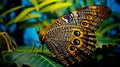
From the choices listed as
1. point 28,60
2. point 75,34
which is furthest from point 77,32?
A: point 28,60

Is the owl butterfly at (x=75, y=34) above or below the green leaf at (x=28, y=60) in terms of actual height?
above

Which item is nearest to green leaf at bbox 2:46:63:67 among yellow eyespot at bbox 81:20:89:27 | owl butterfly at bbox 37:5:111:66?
owl butterfly at bbox 37:5:111:66

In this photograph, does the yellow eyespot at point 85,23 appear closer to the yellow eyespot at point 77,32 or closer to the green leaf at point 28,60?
the yellow eyespot at point 77,32

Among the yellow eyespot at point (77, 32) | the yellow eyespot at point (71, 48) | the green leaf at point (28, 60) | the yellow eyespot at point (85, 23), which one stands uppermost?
the yellow eyespot at point (85, 23)

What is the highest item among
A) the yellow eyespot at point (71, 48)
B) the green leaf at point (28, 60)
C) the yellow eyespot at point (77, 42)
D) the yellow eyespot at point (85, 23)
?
the yellow eyespot at point (85, 23)

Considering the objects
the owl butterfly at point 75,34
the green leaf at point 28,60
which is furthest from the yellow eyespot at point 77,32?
the green leaf at point 28,60

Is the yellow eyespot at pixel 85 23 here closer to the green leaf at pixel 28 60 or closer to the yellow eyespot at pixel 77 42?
the yellow eyespot at pixel 77 42

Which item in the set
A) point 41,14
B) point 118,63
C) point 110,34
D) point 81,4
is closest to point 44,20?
point 41,14

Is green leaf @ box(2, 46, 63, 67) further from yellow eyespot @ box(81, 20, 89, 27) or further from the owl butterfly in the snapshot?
yellow eyespot @ box(81, 20, 89, 27)

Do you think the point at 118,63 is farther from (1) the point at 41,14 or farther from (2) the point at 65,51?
(2) the point at 65,51
